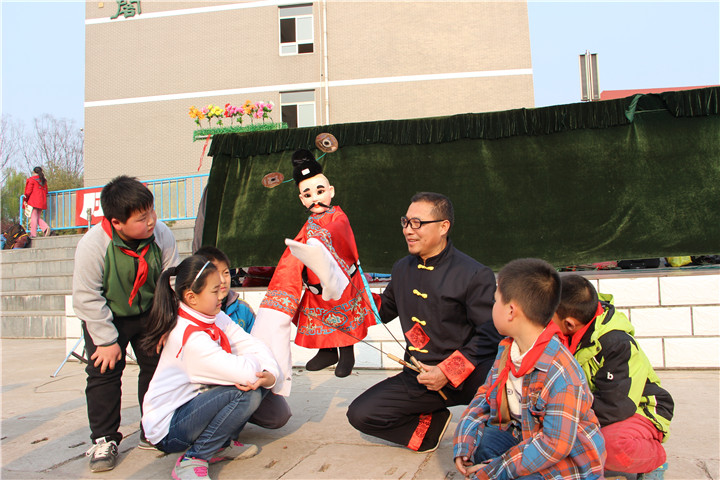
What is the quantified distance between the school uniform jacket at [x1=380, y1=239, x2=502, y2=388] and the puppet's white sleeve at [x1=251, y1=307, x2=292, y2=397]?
60cm

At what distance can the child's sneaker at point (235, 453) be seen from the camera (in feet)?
8.79

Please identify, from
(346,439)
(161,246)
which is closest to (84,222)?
(161,246)

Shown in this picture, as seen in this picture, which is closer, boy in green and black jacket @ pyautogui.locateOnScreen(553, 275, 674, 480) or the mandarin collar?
boy in green and black jacket @ pyautogui.locateOnScreen(553, 275, 674, 480)

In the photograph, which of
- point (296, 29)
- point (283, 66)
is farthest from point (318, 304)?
point (296, 29)

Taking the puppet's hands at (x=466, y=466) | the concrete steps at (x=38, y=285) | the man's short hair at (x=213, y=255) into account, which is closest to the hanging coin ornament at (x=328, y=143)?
the man's short hair at (x=213, y=255)

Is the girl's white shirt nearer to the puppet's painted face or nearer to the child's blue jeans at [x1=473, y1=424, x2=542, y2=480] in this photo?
the puppet's painted face

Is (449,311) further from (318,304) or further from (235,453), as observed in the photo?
(235,453)

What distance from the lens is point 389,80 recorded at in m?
13.8

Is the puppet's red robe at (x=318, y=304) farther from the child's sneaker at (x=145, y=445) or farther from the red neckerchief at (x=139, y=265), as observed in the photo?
the child's sneaker at (x=145, y=445)

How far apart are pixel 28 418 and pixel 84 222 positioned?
824 cm

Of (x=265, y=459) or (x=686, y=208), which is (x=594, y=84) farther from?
(x=265, y=459)

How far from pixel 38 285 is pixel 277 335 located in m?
7.70

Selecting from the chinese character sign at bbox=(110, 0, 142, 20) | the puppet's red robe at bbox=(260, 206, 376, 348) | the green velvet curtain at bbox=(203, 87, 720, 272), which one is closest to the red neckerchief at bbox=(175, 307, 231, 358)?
the puppet's red robe at bbox=(260, 206, 376, 348)

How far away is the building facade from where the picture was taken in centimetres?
1356
